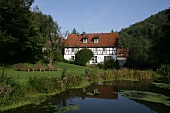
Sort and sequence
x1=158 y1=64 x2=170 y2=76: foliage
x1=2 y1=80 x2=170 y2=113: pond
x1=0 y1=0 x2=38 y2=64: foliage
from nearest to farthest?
x1=2 y1=80 x2=170 y2=113: pond
x1=0 y1=0 x2=38 y2=64: foliage
x1=158 y1=64 x2=170 y2=76: foliage

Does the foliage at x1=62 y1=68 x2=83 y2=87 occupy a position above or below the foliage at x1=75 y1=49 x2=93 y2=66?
below

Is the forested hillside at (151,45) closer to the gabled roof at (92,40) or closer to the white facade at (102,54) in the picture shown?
the white facade at (102,54)

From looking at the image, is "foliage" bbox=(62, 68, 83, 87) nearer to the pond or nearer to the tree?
the pond

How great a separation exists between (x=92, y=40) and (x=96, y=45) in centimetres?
243

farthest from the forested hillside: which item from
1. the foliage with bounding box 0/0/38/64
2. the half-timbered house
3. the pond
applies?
the foliage with bounding box 0/0/38/64

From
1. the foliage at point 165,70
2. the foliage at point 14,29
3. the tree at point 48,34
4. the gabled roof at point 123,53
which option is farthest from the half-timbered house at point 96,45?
the foliage at point 14,29

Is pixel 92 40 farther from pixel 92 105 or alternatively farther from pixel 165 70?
pixel 92 105

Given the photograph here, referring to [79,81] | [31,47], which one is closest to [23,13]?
[31,47]

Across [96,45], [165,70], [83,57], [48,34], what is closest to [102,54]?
[96,45]

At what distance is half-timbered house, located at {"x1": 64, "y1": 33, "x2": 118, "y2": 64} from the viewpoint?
169ft

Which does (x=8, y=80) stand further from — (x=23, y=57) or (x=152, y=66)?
(x=152, y=66)

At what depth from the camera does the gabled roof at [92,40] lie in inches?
2055

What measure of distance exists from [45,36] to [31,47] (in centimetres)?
456

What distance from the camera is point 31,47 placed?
34375 millimetres
